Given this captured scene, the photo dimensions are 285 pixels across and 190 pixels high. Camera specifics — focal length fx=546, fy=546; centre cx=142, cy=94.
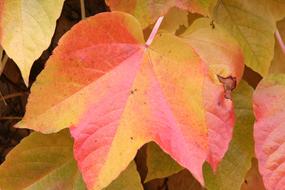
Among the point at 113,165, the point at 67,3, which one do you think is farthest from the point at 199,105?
the point at 67,3

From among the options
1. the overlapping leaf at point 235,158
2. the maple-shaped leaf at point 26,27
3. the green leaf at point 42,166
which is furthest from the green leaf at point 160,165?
the maple-shaped leaf at point 26,27

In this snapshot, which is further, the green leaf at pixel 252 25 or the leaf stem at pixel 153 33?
the green leaf at pixel 252 25

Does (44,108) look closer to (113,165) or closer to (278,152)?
(113,165)

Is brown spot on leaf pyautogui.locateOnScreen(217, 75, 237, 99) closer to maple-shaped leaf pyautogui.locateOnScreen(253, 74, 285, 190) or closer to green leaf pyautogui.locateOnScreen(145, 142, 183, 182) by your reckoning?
maple-shaped leaf pyautogui.locateOnScreen(253, 74, 285, 190)

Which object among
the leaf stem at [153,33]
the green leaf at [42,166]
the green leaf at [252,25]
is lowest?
the green leaf at [42,166]

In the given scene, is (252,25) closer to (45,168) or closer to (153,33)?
(153,33)

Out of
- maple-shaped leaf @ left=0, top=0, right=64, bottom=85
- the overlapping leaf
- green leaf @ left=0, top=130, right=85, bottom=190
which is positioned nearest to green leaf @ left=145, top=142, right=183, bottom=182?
the overlapping leaf

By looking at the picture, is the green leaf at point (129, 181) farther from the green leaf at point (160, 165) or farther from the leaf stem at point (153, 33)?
the leaf stem at point (153, 33)
